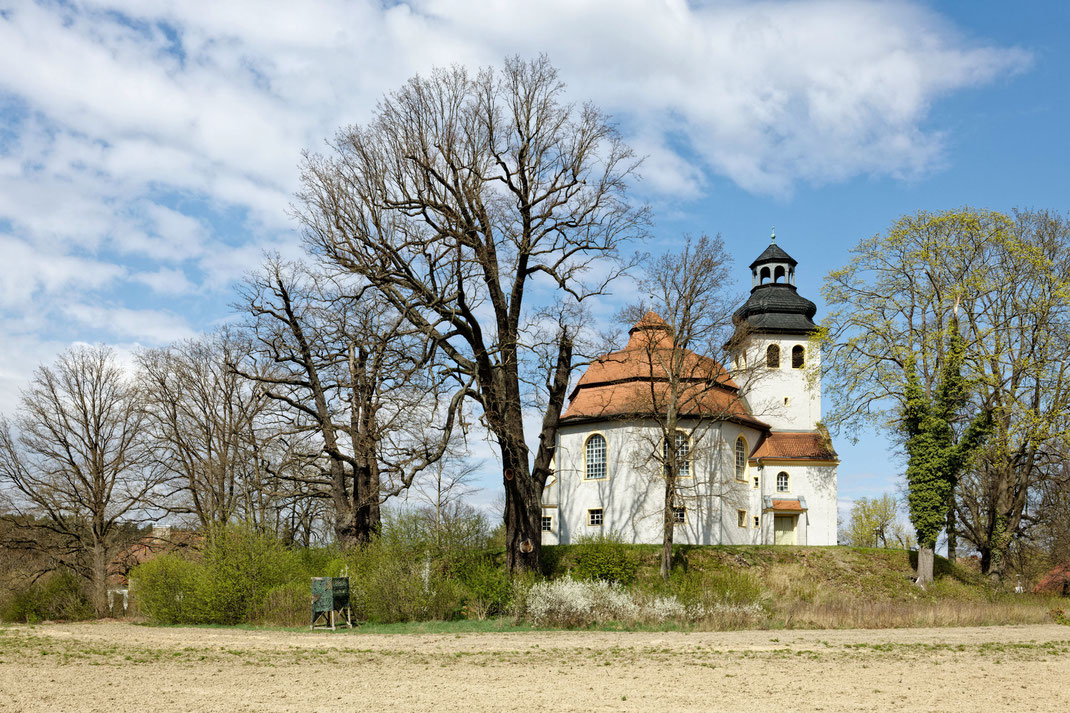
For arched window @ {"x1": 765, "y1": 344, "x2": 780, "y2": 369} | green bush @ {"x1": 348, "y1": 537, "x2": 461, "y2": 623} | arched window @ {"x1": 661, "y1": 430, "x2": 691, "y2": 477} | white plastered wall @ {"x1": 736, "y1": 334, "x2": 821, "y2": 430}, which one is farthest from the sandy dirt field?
arched window @ {"x1": 765, "y1": 344, "x2": 780, "y2": 369}

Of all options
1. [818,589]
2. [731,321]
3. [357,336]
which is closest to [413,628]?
[357,336]

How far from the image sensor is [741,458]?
36656 millimetres

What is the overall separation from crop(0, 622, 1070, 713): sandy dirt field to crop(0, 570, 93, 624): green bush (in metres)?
14.2

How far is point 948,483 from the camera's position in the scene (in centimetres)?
3155

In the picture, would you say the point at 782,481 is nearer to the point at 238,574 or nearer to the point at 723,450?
the point at 723,450

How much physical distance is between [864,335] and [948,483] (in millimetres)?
6133

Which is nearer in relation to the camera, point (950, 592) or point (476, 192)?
point (476, 192)

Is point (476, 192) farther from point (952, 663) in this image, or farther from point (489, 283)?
point (952, 663)

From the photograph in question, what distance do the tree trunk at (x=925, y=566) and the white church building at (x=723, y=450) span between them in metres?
5.57

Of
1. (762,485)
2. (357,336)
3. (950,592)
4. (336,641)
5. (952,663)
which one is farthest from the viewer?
(762,485)

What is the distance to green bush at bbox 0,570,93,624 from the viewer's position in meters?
30.3

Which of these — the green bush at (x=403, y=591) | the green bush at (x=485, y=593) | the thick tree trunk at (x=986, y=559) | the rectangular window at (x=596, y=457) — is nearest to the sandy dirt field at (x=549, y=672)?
the green bush at (x=403, y=591)

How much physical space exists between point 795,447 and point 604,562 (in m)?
14.3

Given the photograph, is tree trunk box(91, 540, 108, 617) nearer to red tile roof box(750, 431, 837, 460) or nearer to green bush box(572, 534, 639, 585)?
green bush box(572, 534, 639, 585)
